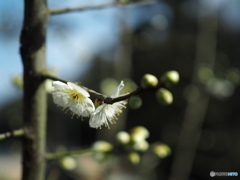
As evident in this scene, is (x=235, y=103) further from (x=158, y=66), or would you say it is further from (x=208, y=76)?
(x=208, y=76)

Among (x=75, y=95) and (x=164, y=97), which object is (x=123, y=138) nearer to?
(x=75, y=95)

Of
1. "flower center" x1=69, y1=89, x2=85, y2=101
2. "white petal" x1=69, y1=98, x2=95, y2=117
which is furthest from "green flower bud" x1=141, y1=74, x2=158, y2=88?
"flower center" x1=69, y1=89, x2=85, y2=101

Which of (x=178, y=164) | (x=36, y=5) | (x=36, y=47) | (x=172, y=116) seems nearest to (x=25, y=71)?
(x=36, y=47)

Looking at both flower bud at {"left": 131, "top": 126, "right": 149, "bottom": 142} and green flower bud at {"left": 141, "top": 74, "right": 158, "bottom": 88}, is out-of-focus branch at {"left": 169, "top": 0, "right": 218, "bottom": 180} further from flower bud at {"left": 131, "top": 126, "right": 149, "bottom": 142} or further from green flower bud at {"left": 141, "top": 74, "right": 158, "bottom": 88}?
green flower bud at {"left": 141, "top": 74, "right": 158, "bottom": 88}

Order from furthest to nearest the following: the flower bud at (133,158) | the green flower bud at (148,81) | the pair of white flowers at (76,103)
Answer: the flower bud at (133,158) → the pair of white flowers at (76,103) → the green flower bud at (148,81)

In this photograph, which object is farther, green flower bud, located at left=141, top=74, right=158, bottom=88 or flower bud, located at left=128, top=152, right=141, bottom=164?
flower bud, located at left=128, top=152, right=141, bottom=164

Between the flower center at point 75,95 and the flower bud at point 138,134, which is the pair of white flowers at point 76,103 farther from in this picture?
the flower bud at point 138,134

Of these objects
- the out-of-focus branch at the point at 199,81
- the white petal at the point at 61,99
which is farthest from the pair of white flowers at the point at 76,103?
the out-of-focus branch at the point at 199,81

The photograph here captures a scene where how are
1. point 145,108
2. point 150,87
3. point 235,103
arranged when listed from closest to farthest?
point 150,87 < point 235,103 < point 145,108
